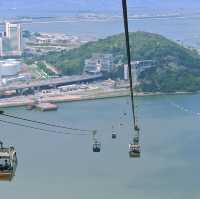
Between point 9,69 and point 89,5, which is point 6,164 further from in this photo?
point 89,5

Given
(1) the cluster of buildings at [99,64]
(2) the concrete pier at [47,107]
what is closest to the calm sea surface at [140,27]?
(1) the cluster of buildings at [99,64]

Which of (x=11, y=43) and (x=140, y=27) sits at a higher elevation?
(x=140, y=27)

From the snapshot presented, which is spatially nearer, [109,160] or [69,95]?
[109,160]

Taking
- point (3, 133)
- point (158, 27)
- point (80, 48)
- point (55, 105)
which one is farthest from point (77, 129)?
point (158, 27)

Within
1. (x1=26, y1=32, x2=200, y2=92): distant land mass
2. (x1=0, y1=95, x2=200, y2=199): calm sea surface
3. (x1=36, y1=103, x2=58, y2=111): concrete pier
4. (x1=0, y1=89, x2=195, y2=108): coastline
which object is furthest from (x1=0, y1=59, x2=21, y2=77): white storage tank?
(x1=0, y1=95, x2=200, y2=199): calm sea surface

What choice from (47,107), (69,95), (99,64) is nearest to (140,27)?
(99,64)
